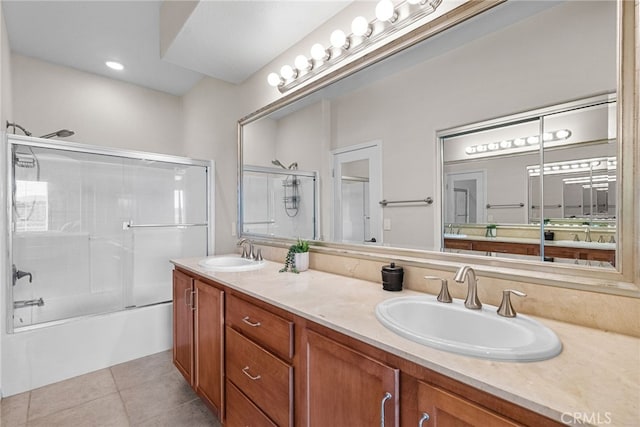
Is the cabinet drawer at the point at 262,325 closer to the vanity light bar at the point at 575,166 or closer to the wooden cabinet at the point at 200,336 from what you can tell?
the wooden cabinet at the point at 200,336

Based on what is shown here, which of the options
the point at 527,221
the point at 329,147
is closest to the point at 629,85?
the point at 527,221

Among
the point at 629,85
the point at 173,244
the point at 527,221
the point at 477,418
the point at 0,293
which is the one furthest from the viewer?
the point at 173,244

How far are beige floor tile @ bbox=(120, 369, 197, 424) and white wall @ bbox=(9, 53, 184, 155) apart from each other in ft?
8.30

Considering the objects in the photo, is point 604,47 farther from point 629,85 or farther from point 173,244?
point 173,244

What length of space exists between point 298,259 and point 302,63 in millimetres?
1216

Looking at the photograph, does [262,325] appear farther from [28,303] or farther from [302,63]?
[28,303]

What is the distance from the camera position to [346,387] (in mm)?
882

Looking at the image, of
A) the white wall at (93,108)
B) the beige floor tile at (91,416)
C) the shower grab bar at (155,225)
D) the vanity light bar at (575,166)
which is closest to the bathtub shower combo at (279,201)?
the shower grab bar at (155,225)

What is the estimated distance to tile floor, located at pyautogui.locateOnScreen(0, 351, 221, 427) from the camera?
1.70m

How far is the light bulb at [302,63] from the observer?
6.01ft

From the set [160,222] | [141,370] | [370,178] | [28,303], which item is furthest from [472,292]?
[28,303]

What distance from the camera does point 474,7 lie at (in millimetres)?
1115

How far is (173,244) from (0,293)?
122 centimetres

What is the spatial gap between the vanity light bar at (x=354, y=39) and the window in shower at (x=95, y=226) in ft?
4.60
